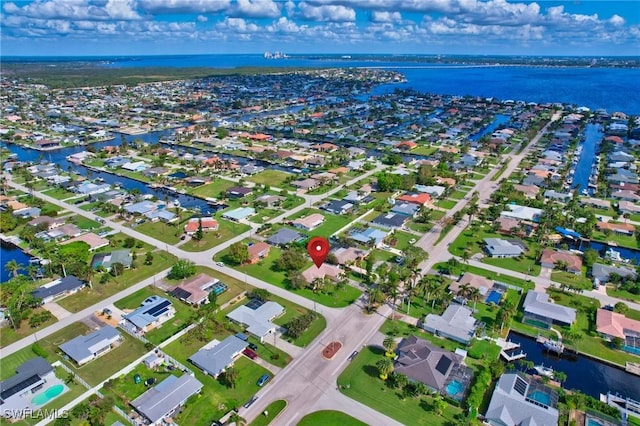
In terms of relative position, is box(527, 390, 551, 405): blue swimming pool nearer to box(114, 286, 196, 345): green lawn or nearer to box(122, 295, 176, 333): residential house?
box(114, 286, 196, 345): green lawn

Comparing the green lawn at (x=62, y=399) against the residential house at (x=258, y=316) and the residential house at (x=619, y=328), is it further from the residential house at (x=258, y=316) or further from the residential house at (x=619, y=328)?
the residential house at (x=619, y=328)

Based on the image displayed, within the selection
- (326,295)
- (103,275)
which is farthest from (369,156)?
(103,275)

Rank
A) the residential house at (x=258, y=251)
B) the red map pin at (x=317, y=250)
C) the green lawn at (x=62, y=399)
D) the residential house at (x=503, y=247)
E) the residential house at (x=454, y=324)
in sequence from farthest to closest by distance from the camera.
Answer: the residential house at (x=503, y=247) < the residential house at (x=258, y=251) < the red map pin at (x=317, y=250) < the residential house at (x=454, y=324) < the green lawn at (x=62, y=399)

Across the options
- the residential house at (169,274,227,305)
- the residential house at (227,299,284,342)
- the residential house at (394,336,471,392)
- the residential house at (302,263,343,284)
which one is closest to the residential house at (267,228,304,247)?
the residential house at (302,263,343,284)

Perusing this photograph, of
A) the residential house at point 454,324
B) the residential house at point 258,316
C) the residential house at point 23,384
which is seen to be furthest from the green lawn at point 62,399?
the residential house at point 454,324

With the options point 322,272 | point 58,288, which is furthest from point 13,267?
point 322,272

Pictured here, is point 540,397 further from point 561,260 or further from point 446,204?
point 446,204

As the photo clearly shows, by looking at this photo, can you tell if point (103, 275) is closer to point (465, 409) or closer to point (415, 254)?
point (415, 254)
